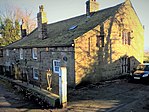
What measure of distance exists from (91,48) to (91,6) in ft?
25.7

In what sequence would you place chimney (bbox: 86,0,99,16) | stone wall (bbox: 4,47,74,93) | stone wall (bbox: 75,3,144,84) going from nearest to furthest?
stone wall (bbox: 4,47,74,93), stone wall (bbox: 75,3,144,84), chimney (bbox: 86,0,99,16)

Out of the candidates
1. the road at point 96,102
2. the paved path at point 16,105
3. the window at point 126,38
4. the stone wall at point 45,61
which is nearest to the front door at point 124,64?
the window at point 126,38

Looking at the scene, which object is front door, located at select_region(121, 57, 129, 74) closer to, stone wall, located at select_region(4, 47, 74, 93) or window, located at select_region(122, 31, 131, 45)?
window, located at select_region(122, 31, 131, 45)

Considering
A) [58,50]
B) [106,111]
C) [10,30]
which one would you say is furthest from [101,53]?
[10,30]

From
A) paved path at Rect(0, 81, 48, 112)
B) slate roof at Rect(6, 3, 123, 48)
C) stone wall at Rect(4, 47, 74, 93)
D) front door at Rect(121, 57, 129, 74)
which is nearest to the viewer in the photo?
paved path at Rect(0, 81, 48, 112)

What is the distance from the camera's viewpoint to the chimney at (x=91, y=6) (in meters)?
20.7

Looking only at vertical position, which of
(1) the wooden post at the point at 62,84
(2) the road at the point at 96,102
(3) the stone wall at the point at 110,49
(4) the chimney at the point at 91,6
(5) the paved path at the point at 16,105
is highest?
(4) the chimney at the point at 91,6

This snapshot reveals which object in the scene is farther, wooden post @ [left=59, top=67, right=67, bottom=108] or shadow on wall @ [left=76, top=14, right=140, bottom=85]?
shadow on wall @ [left=76, top=14, right=140, bottom=85]

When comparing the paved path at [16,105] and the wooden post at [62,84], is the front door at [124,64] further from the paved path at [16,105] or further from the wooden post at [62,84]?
the paved path at [16,105]

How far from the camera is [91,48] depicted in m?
15.9

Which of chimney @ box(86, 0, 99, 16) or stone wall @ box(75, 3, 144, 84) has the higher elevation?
chimney @ box(86, 0, 99, 16)

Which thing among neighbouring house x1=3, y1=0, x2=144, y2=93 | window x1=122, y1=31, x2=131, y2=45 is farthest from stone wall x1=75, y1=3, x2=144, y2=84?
window x1=122, y1=31, x2=131, y2=45

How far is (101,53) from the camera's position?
1702cm

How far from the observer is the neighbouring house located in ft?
49.4
